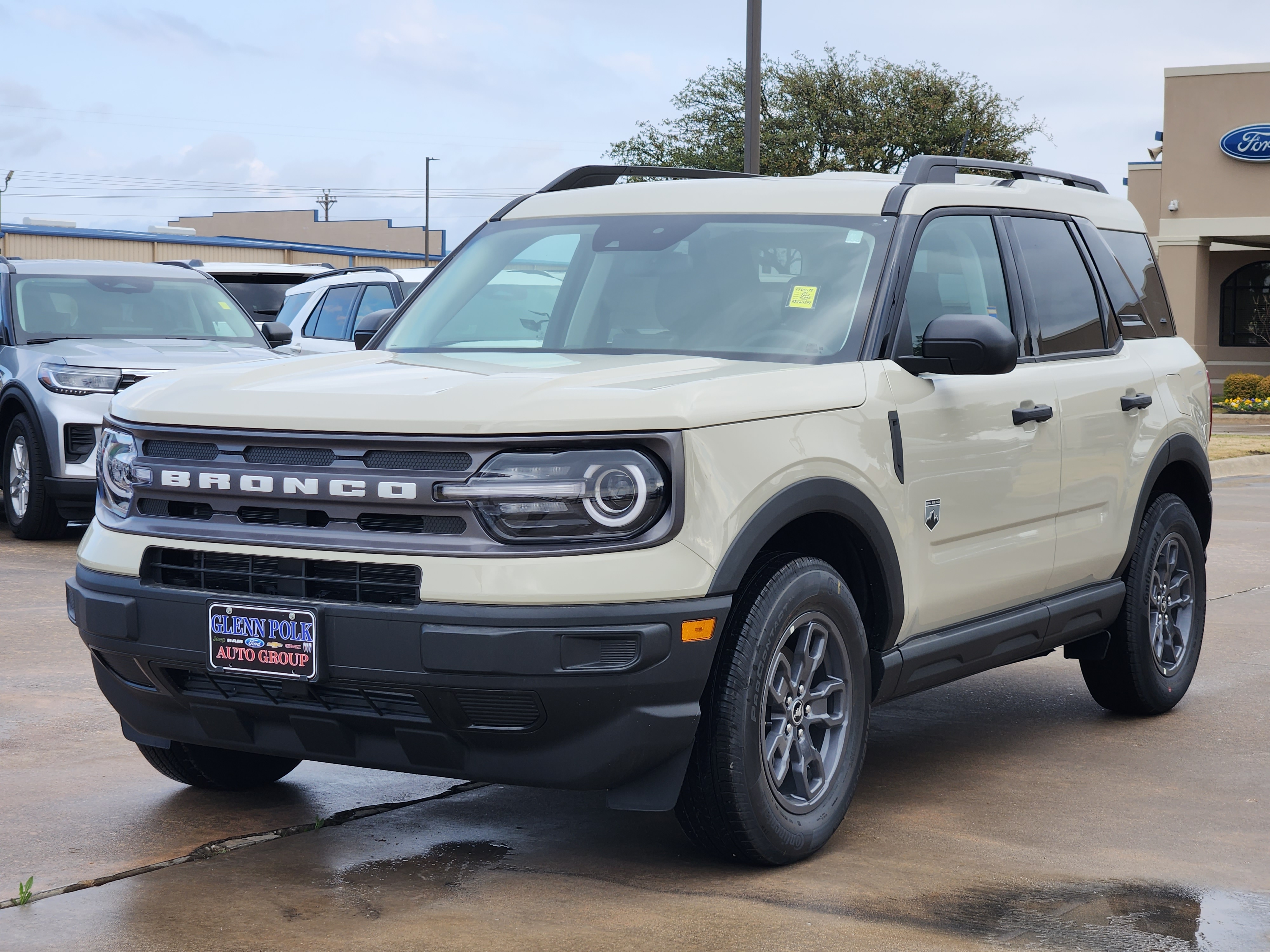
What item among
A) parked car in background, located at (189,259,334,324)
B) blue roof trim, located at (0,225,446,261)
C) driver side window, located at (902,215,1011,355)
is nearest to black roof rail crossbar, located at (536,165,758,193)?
driver side window, located at (902,215,1011,355)

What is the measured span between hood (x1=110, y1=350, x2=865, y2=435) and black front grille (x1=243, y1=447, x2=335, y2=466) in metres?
0.06

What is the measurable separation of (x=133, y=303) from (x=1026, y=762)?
838 centimetres

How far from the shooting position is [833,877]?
Answer: 4.33 metres

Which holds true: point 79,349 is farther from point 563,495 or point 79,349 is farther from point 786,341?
point 563,495

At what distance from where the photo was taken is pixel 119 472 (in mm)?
4375

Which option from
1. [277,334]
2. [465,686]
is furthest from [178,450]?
[277,334]

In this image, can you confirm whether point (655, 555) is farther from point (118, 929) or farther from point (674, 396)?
point (118, 929)

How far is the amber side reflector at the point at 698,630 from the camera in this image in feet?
12.7

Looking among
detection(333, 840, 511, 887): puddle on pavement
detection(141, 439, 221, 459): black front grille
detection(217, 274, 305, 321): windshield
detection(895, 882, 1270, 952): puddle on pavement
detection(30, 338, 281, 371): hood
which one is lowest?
detection(895, 882, 1270, 952): puddle on pavement

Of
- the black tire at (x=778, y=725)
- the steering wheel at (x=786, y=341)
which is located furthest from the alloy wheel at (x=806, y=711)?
the steering wheel at (x=786, y=341)

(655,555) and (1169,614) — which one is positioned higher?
(655,555)

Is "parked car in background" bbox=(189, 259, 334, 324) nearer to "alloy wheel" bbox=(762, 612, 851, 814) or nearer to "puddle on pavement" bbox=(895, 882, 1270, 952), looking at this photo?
"alloy wheel" bbox=(762, 612, 851, 814)

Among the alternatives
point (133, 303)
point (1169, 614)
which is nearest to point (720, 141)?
point (133, 303)

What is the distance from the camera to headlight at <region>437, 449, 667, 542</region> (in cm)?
379
